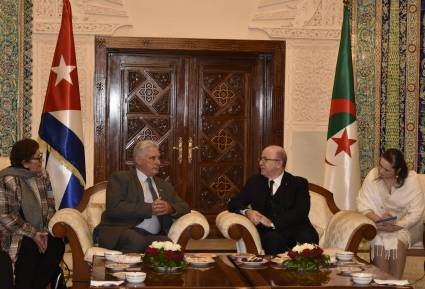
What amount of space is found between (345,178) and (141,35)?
2570 millimetres

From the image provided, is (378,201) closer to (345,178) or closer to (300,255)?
(345,178)

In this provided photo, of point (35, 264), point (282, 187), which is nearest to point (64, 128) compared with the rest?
point (35, 264)

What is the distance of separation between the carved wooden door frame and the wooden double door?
39 mm

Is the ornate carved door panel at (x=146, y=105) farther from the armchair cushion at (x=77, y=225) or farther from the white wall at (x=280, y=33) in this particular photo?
the armchair cushion at (x=77, y=225)

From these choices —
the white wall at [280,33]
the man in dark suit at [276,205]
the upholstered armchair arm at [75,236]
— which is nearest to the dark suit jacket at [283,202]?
the man in dark suit at [276,205]

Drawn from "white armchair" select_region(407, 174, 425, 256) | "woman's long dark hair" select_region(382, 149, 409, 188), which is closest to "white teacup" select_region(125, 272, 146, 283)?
"woman's long dark hair" select_region(382, 149, 409, 188)

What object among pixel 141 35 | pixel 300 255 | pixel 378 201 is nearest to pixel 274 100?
pixel 141 35

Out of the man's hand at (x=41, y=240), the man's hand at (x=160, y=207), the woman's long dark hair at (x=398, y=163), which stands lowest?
the man's hand at (x=41, y=240)

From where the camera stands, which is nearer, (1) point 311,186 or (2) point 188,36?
(1) point 311,186

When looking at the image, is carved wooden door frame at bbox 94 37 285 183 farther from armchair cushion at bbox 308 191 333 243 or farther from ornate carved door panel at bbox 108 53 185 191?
armchair cushion at bbox 308 191 333 243

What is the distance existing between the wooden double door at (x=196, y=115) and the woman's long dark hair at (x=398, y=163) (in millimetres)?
2257

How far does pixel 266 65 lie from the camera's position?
8242 mm

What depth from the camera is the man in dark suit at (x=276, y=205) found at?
5.48 meters

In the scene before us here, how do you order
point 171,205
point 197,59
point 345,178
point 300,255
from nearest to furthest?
point 300,255
point 171,205
point 345,178
point 197,59
